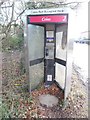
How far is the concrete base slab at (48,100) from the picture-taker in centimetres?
388

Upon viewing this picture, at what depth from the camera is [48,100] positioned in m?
4.04

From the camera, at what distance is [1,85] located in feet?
14.0

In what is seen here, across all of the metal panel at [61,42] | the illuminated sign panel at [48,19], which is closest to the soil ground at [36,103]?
the metal panel at [61,42]

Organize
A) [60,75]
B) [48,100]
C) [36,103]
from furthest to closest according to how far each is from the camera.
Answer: [60,75], [48,100], [36,103]

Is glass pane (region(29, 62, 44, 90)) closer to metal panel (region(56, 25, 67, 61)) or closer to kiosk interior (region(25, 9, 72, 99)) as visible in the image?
kiosk interior (region(25, 9, 72, 99))

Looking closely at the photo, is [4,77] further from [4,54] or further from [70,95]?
[70,95]

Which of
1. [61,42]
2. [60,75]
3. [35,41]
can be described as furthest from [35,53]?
[60,75]

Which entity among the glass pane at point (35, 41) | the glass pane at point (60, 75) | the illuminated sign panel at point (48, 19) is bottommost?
the glass pane at point (60, 75)

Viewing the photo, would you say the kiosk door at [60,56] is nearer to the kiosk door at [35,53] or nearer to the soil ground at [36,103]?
the soil ground at [36,103]

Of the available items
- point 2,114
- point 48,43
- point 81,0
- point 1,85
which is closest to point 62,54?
point 48,43

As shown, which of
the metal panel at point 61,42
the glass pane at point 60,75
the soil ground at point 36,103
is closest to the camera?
the soil ground at point 36,103

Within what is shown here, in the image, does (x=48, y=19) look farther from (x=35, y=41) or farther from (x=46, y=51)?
(x=46, y=51)

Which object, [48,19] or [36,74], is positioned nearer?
[48,19]

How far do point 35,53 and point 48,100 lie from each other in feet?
3.85
